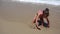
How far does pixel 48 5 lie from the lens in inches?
59.4

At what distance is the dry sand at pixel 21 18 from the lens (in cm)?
107

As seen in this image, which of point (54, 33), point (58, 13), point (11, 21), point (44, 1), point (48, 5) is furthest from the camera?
point (44, 1)

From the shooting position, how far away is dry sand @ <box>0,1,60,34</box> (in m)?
1.07

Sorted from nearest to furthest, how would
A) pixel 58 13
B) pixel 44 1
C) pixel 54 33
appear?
pixel 54 33 → pixel 58 13 → pixel 44 1

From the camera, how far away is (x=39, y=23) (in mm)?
1084

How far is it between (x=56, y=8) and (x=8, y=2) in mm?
603

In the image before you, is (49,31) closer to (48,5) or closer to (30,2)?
→ (48,5)

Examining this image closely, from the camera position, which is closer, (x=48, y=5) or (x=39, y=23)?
(x=39, y=23)

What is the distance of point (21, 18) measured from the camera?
1299mm

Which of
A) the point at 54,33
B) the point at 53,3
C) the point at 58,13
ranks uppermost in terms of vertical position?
the point at 53,3

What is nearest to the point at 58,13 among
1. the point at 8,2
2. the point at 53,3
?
the point at 53,3

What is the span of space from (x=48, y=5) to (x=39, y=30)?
527mm

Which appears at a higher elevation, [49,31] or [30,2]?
[30,2]

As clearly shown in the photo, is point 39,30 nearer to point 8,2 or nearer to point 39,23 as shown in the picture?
point 39,23
